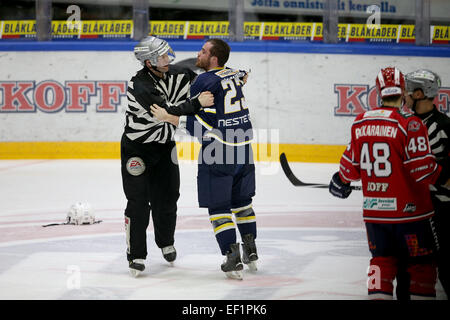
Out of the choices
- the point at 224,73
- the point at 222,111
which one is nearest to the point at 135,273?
the point at 222,111

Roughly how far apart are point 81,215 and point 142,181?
5.74 ft

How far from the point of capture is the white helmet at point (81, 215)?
587 centimetres

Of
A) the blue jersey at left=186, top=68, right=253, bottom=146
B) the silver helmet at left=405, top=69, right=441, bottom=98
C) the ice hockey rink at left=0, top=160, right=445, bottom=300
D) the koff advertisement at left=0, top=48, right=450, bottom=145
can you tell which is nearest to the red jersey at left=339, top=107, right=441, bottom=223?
the silver helmet at left=405, top=69, right=441, bottom=98

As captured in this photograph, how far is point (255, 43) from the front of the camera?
10242mm

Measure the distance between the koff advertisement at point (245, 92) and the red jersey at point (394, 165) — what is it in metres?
6.82

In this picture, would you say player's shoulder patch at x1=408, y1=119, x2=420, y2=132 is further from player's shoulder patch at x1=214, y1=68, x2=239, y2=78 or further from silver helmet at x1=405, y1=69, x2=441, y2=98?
player's shoulder patch at x1=214, y1=68, x2=239, y2=78

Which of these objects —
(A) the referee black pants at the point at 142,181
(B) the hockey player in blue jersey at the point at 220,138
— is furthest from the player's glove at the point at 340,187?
(A) the referee black pants at the point at 142,181

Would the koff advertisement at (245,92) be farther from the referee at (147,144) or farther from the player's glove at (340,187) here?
the player's glove at (340,187)

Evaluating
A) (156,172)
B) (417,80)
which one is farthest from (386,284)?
(156,172)

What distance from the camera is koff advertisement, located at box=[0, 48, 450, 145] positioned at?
9.95m

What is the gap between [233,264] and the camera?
4.05 m

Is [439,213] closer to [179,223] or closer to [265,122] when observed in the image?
[179,223]
